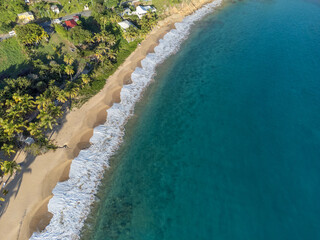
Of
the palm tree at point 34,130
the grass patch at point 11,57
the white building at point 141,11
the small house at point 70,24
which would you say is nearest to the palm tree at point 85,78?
the palm tree at point 34,130

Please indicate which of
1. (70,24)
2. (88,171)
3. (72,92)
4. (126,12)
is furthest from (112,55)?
(88,171)

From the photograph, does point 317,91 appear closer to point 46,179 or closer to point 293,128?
point 293,128

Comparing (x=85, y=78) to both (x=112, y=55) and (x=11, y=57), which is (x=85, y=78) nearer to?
(x=112, y=55)

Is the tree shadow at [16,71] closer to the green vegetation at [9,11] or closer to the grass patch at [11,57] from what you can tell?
the grass patch at [11,57]

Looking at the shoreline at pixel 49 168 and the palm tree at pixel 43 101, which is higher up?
the palm tree at pixel 43 101

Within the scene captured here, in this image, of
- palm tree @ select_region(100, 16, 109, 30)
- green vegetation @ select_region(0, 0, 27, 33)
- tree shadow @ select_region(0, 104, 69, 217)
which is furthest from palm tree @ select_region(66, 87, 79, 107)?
green vegetation @ select_region(0, 0, 27, 33)

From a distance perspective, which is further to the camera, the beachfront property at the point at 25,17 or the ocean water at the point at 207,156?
the beachfront property at the point at 25,17
